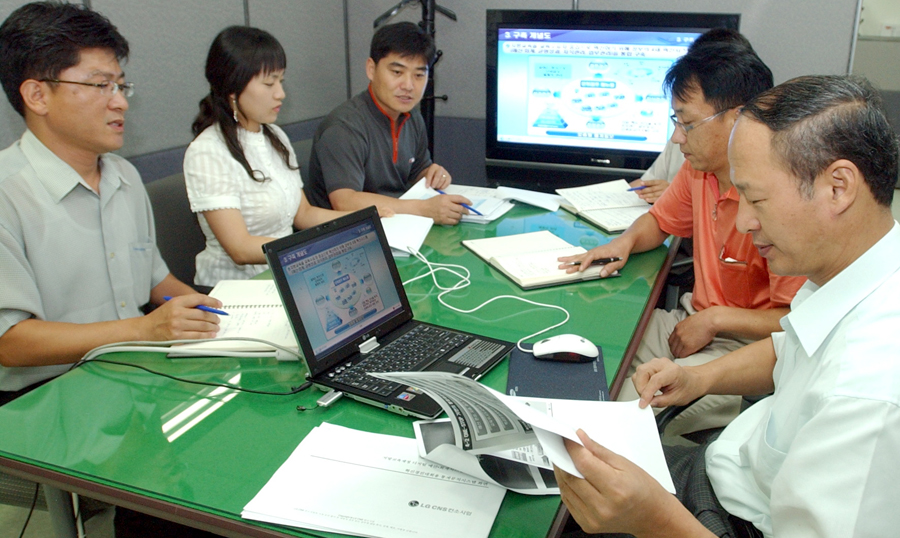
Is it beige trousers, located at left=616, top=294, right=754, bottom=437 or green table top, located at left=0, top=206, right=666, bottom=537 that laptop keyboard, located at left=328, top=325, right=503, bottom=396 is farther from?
beige trousers, located at left=616, top=294, right=754, bottom=437

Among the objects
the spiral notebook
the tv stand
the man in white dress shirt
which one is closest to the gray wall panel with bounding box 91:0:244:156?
the spiral notebook

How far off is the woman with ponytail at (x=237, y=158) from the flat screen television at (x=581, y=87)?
1161 millimetres

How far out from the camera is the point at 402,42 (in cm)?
238

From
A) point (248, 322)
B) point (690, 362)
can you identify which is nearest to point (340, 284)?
point (248, 322)

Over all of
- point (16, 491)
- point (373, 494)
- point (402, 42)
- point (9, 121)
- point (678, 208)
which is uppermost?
point (402, 42)

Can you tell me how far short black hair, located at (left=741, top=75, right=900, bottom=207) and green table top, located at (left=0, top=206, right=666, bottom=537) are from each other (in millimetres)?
501

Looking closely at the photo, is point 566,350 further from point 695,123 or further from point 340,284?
point 695,123

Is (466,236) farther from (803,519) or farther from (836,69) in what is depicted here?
(836,69)

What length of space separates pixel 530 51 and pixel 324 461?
7.27 feet

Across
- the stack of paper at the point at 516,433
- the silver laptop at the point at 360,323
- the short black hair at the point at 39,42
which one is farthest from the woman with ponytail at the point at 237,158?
the stack of paper at the point at 516,433

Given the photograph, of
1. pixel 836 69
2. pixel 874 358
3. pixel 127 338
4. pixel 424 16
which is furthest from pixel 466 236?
pixel 836 69

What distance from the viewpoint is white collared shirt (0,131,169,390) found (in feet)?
4.30

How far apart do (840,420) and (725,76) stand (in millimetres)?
1048

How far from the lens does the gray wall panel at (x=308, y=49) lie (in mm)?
2842
